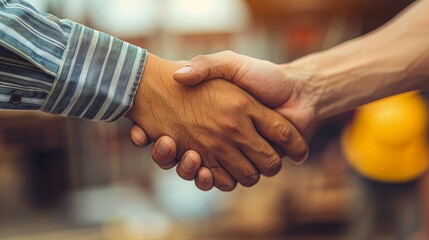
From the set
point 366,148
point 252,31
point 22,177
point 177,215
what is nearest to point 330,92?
point 366,148

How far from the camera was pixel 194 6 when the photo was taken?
5523 millimetres

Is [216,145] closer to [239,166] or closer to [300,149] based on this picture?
[239,166]

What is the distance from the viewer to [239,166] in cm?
156

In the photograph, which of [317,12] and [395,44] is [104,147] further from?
[395,44]

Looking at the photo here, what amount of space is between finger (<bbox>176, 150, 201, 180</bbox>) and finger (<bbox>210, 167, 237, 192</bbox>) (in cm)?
5

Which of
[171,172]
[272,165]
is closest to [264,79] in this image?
[272,165]

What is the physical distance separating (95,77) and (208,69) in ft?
0.84

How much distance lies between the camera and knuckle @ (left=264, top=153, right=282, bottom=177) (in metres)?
1.57

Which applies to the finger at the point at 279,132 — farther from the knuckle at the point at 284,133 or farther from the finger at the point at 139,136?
the finger at the point at 139,136

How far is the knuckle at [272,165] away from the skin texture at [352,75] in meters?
0.11

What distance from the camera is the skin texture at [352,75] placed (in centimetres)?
162

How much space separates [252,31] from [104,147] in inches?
62.3

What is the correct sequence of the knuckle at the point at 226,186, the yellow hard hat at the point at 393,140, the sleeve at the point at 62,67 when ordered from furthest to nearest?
the yellow hard hat at the point at 393,140 < the knuckle at the point at 226,186 < the sleeve at the point at 62,67

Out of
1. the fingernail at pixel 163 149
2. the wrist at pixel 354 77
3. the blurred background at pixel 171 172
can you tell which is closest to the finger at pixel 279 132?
the wrist at pixel 354 77
